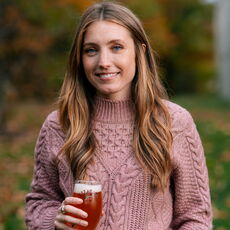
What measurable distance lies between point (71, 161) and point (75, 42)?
67cm

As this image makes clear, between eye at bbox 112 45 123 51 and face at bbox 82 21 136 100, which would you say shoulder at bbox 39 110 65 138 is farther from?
eye at bbox 112 45 123 51

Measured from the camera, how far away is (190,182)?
277 cm

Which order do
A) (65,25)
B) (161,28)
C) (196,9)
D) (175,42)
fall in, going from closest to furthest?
(65,25) → (161,28) → (175,42) → (196,9)

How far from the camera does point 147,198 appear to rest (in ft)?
8.83

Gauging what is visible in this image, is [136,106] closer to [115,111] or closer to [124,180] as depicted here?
[115,111]

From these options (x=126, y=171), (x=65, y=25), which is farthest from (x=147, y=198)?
(x=65, y=25)

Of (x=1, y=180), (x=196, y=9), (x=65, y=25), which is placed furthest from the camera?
(x=196, y=9)

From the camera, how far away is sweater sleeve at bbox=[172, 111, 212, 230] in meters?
2.75

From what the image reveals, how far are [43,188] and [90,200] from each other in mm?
670

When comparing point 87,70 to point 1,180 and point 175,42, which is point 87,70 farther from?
point 175,42

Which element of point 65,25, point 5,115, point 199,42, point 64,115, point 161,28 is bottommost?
point 64,115

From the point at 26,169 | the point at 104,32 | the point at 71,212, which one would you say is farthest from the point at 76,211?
the point at 26,169

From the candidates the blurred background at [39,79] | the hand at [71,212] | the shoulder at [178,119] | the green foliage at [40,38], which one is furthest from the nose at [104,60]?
the green foliage at [40,38]

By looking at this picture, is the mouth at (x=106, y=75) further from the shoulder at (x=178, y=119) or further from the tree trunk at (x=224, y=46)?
the tree trunk at (x=224, y=46)
